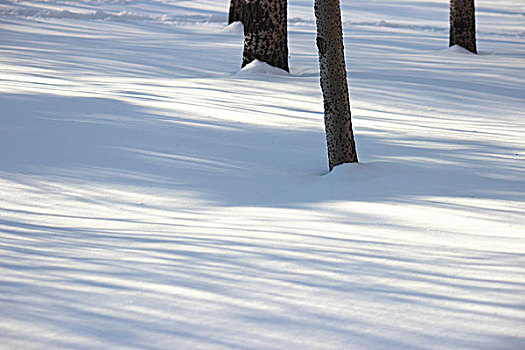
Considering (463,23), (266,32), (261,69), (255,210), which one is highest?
(266,32)

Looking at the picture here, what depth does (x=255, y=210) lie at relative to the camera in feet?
14.2

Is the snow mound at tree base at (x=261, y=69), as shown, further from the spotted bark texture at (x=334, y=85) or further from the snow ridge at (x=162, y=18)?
the snow ridge at (x=162, y=18)

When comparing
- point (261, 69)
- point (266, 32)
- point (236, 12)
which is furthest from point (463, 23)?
point (236, 12)

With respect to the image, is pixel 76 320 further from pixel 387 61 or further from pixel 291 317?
pixel 387 61

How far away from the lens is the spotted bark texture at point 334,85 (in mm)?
5227

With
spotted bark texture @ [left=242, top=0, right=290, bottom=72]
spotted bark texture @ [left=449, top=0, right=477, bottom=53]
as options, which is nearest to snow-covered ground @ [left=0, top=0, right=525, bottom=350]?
spotted bark texture @ [left=242, top=0, right=290, bottom=72]

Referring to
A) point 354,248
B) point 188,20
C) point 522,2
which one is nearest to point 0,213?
point 354,248

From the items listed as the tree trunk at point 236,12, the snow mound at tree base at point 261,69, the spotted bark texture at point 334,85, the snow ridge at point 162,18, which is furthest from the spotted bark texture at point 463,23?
the spotted bark texture at point 334,85

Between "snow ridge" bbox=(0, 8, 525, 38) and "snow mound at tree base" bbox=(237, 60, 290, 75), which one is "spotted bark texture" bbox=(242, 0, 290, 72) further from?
"snow ridge" bbox=(0, 8, 525, 38)

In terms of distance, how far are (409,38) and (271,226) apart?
524 inches

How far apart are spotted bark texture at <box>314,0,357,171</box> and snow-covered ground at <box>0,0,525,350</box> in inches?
7.0

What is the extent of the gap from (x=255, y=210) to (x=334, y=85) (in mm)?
1536

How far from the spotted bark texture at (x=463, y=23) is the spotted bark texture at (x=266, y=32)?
4.14m

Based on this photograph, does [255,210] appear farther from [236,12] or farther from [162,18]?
[162,18]
